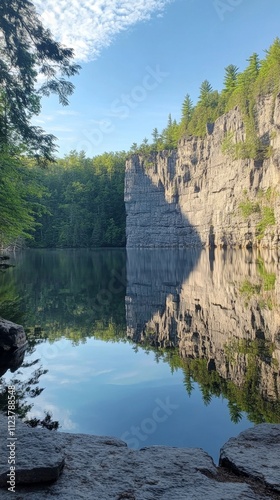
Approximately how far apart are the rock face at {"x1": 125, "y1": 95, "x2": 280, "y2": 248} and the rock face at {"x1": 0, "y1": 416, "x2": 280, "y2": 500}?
46230 millimetres

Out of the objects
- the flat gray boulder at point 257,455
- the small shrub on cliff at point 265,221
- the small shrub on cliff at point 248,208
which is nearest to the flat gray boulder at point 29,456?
the flat gray boulder at point 257,455

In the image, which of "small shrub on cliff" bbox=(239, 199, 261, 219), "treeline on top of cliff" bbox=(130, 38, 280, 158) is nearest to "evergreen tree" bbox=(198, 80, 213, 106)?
"treeline on top of cliff" bbox=(130, 38, 280, 158)

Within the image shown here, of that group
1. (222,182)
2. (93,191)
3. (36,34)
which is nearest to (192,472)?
(36,34)

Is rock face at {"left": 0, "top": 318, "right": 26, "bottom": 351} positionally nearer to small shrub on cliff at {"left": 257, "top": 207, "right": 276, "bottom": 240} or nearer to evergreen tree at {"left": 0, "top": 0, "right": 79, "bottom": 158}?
evergreen tree at {"left": 0, "top": 0, "right": 79, "bottom": 158}

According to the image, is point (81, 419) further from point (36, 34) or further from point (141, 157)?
point (141, 157)

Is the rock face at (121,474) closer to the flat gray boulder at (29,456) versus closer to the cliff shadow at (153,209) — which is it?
the flat gray boulder at (29,456)

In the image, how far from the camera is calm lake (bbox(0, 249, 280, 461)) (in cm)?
543

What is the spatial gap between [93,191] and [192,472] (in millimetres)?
88451

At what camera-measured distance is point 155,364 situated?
26.8 ft

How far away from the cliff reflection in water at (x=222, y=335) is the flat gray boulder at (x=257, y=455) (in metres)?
1.15

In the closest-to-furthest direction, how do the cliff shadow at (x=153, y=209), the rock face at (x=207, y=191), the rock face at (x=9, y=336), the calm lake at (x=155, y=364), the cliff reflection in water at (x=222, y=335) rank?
the calm lake at (x=155, y=364) < the cliff reflection in water at (x=222, y=335) < the rock face at (x=9, y=336) < the rock face at (x=207, y=191) < the cliff shadow at (x=153, y=209)

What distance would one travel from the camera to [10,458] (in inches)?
119

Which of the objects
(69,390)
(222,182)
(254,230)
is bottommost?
(69,390)

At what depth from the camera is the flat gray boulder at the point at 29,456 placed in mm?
2904
